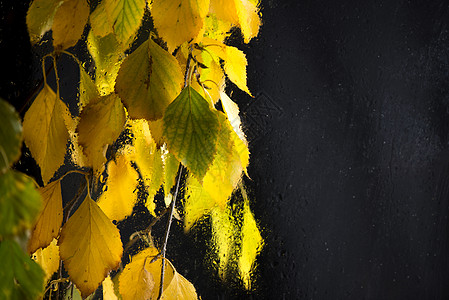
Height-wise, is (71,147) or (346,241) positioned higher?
(346,241)

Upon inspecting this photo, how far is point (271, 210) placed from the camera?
2.24 ft

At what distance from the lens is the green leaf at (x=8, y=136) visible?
0.10 m

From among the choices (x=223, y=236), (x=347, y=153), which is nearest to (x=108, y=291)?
(x=223, y=236)

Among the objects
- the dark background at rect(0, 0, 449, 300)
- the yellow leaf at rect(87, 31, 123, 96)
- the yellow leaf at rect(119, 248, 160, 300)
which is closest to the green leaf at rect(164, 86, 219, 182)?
the yellow leaf at rect(119, 248, 160, 300)

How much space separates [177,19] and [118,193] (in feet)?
0.61

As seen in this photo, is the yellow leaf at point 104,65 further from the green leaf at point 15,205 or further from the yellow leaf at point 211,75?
the green leaf at point 15,205

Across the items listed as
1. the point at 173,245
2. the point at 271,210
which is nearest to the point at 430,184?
the point at 271,210

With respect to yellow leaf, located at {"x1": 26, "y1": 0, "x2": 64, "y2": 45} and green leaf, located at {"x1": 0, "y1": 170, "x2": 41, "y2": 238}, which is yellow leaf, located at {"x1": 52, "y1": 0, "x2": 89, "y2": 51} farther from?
green leaf, located at {"x1": 0, "y1": 170, "x2": 41, "y2": 238}

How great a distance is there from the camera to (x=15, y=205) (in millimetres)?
98

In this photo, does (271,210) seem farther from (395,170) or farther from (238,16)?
(238,16)

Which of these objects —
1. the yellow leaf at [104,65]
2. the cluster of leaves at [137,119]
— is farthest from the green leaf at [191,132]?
the yellow leaf at [104,65]

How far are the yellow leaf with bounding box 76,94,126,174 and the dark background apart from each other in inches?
12.9

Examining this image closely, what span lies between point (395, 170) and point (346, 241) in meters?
0.18

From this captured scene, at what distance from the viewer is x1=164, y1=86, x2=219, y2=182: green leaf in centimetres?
24
